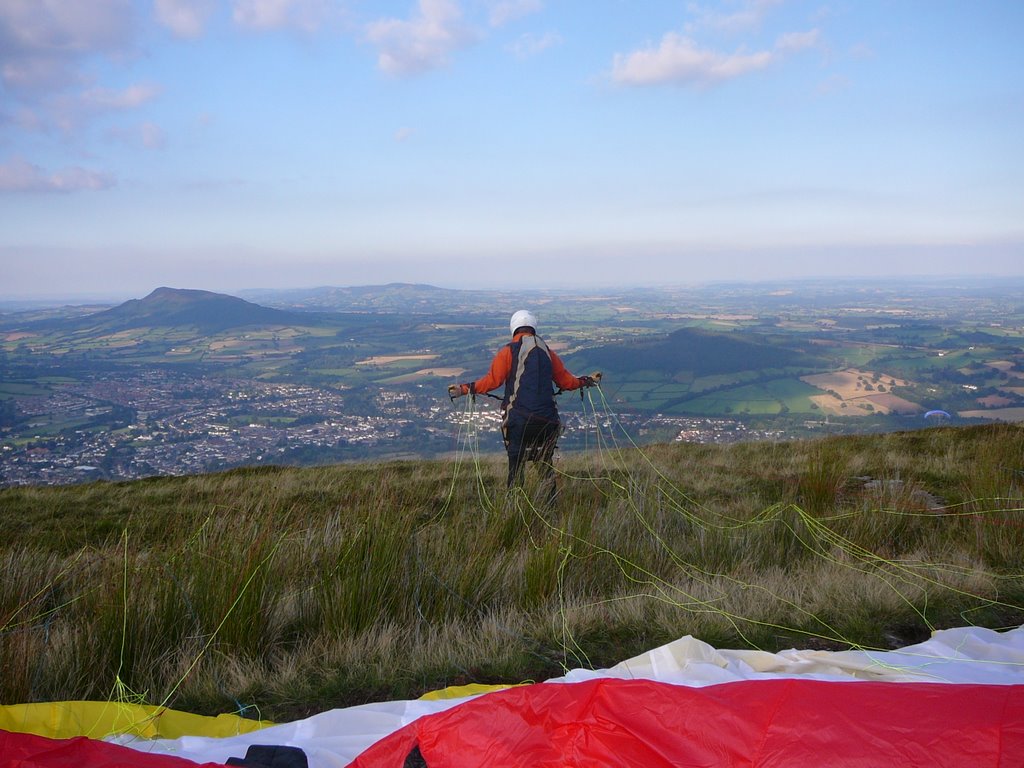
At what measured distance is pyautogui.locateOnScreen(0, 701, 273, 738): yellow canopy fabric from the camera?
93.3 inches

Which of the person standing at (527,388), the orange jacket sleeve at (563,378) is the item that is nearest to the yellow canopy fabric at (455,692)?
the person standing at (527,388)

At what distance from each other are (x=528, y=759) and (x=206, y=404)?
141 feet

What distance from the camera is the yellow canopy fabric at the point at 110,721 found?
2369 mm

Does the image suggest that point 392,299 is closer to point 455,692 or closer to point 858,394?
point 858,394

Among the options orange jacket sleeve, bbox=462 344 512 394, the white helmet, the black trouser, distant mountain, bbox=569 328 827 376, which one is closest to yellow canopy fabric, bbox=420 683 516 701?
the black trouser

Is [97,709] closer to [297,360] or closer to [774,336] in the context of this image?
[774,336]

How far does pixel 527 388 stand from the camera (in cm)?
616

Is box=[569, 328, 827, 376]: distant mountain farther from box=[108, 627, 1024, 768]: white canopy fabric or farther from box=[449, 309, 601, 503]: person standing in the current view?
box=[108, 627, 1024, 768]: white canopy fabric

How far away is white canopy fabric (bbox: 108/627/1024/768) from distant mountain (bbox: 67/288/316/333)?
80.8 metres

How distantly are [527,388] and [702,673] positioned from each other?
3.78 metres

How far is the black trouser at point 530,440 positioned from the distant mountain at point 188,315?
77251mm

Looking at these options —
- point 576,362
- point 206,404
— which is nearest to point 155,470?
point 206,404

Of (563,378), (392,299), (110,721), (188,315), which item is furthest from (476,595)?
(392,299)

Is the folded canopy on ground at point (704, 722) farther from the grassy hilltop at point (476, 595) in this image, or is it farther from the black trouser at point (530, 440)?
the black trouser at point (530, 440)
